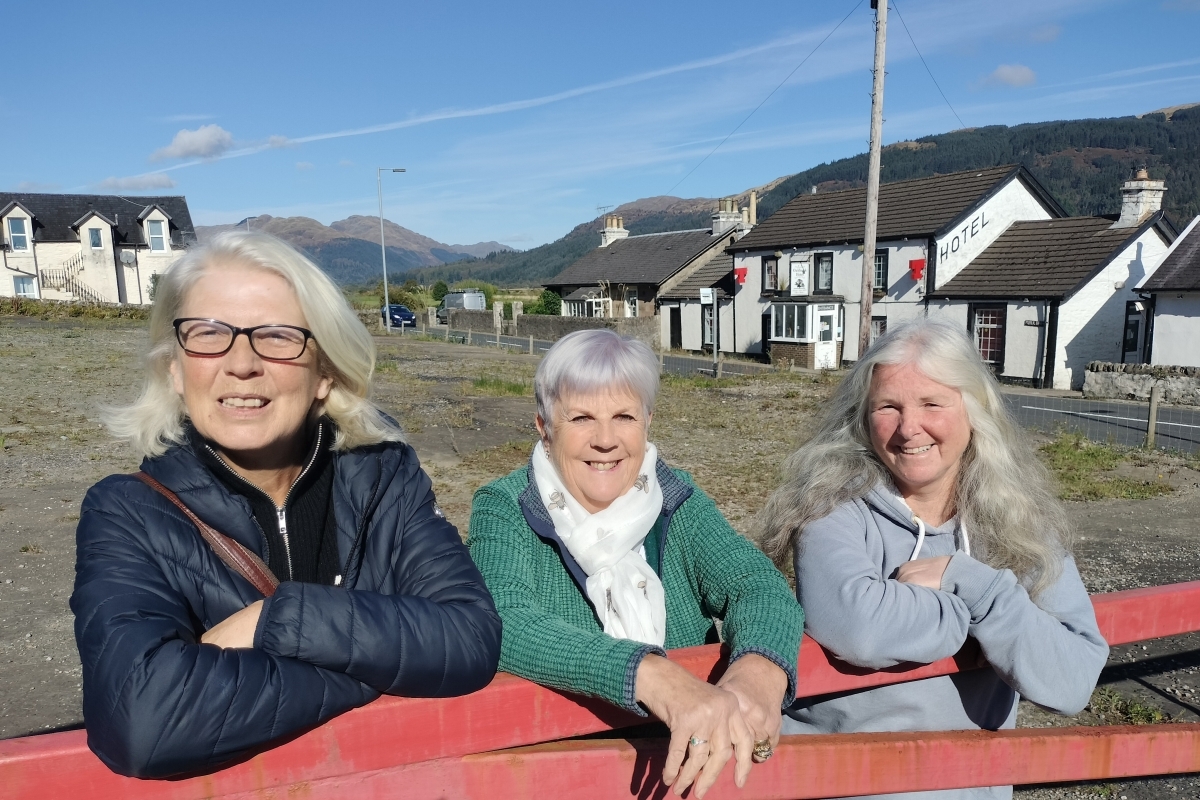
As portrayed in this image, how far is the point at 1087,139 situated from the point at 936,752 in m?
201

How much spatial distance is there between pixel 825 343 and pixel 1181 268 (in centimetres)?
1187

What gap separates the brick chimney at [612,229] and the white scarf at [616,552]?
51.3 metres

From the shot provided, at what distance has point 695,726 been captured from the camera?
1.39 metres

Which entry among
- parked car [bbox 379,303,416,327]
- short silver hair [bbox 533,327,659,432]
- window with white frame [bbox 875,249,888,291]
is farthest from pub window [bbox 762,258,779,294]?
short silver hair [bbox 533,327,659,432]

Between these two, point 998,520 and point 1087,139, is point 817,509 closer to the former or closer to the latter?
point 998,520

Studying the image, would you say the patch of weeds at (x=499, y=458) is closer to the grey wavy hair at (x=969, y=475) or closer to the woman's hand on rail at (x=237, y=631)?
the grey wavy hair at (x=969, y=475)

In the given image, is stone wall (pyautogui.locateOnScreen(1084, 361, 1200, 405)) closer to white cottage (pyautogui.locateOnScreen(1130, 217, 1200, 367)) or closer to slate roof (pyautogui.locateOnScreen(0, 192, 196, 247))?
white cottage (pyautogui.locateOnScreen(1130, 217, 1200, 367))

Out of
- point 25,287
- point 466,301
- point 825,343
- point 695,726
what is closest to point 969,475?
point 695,726

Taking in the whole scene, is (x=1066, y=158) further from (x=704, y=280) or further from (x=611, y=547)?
(x=611, y=547)

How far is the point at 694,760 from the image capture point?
1.36m

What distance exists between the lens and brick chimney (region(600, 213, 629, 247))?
52594 mm

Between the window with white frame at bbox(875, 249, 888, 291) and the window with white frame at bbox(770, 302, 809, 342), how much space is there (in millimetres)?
2884

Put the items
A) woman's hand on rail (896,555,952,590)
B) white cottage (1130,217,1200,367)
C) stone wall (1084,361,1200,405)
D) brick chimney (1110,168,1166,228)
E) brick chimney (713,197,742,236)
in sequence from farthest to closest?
1. brick chimney (713,197,742,236)
2. brick chimney (1110,168,1166,228)
3. white cottage (1130,217,1200,367)
4. stone wall (1084,361,1200,405)
5. woman's hand on rail (896,555,952,590)

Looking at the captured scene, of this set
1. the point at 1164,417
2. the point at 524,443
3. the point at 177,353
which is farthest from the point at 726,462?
the point at 1164,417
